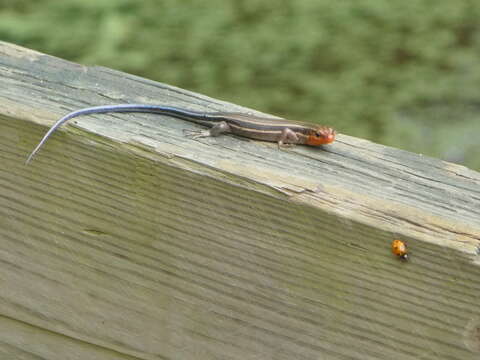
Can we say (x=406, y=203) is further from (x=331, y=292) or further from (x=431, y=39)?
(x=431, y=39)

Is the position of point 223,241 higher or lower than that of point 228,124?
lower

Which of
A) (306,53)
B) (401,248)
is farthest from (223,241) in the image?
(306,53)

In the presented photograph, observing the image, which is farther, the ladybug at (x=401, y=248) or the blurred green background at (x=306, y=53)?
the blurred green background at (x=306, y=53)

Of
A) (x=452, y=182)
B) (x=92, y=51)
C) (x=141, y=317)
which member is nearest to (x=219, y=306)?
(x=141, y=317)

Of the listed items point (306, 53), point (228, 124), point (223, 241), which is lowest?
point (223, 241)

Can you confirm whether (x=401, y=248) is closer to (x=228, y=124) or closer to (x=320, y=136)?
(x=228, y=124)

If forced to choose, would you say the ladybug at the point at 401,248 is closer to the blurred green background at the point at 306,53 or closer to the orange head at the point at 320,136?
the orange head at the point at 320,136

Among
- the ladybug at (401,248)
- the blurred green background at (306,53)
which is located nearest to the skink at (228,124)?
the ladybug at (401,248)
